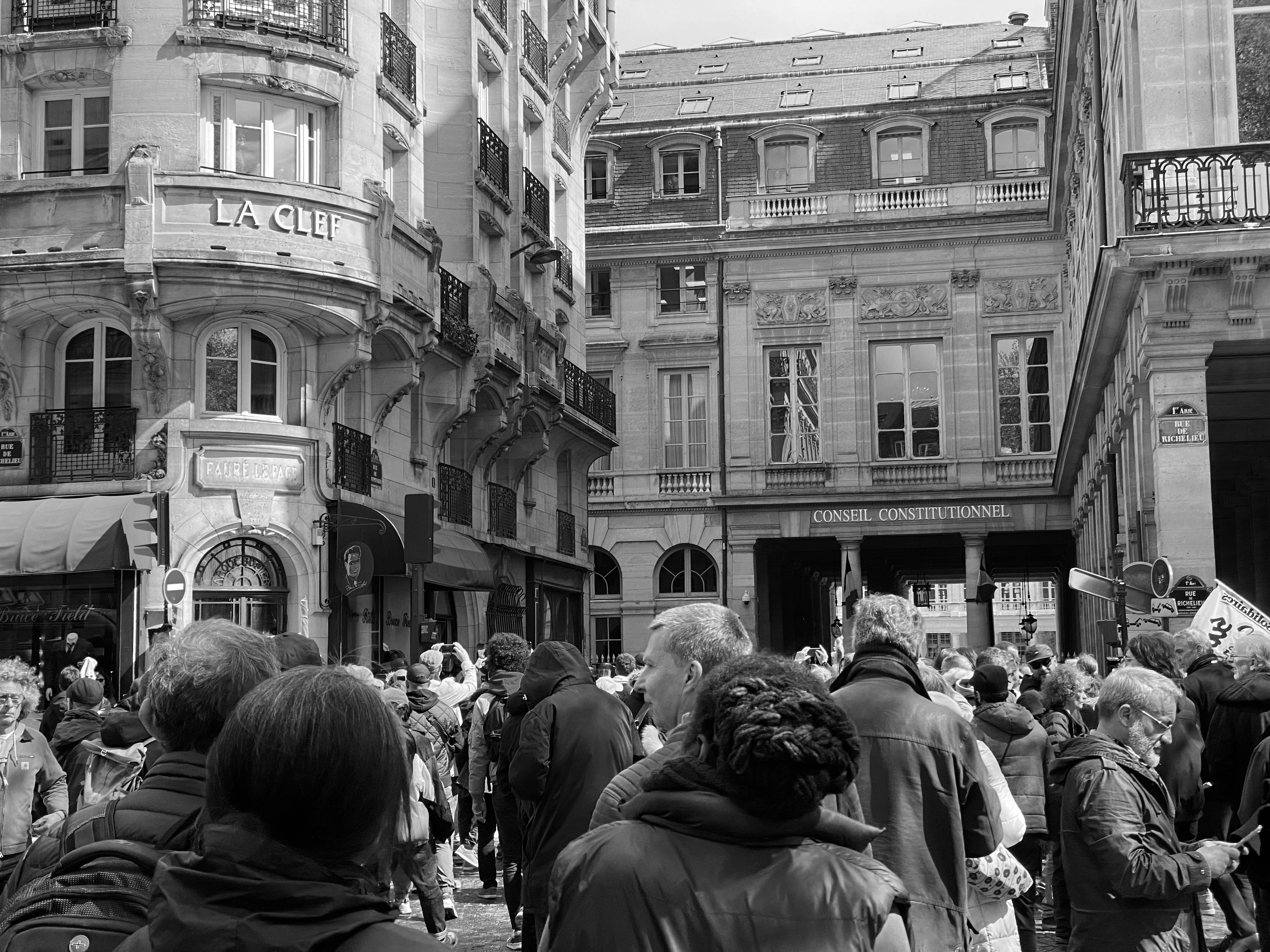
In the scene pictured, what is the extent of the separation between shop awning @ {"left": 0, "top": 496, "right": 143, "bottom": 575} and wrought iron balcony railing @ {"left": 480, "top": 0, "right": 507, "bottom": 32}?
41.2ft

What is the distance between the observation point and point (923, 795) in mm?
4922

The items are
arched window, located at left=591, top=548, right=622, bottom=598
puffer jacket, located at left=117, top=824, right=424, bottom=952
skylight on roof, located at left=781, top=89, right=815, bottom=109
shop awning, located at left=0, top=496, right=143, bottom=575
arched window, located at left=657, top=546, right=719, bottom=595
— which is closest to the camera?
puffer jacket, located at left=117, top=824, right=424, bottom=952

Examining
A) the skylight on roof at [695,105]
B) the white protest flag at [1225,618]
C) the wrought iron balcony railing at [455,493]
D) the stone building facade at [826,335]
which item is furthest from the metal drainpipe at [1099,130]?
the skylight on roof at [695,105]

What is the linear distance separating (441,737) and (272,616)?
10176 millimetres

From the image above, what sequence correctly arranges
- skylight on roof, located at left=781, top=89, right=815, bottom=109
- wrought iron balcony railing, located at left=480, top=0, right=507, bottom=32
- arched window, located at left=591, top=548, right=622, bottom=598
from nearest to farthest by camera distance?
wrought iron balcony railing, located at left=480, top=0, right=507, bottom=32 < arched window, located at left=591, top=548, right=622, bottom=598 < skylight on roof, located at left=781, top=89, right=815, bottom=109

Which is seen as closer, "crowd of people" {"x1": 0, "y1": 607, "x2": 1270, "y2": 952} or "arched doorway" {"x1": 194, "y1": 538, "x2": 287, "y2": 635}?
"crowd of people" {"x1": 0, "y1": 607, "x2": 1270, "y2": 952}

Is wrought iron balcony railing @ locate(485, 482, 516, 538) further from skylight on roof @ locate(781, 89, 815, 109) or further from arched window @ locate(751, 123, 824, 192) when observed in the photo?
skylight on roof @ locate(781, 89, 815, 109)

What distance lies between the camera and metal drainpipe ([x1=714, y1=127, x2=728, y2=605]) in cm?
4359

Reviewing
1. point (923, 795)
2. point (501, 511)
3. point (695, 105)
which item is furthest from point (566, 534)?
point (923, 795)

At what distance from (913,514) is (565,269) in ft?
44.3

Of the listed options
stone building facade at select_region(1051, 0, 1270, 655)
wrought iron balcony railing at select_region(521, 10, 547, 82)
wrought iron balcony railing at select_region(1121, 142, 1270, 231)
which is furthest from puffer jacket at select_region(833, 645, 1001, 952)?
wrought iron balcony railing at select_region(521, 10, 547, 82)

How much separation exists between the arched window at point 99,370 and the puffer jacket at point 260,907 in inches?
798

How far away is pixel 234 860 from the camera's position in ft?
7.91

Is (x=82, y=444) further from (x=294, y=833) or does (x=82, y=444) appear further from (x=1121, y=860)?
(x=294, y=833)
